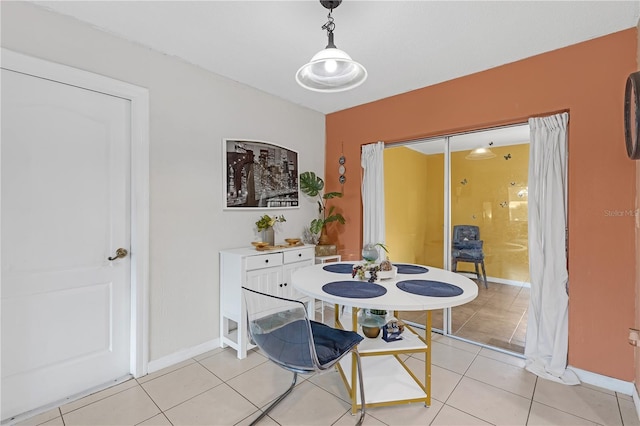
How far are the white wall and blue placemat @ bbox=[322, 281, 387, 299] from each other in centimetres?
135

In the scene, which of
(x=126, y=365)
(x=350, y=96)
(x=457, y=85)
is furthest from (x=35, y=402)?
(x=457, y=85)

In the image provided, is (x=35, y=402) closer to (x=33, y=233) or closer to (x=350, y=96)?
(x=33, y=233)

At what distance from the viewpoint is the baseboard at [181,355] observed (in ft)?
7.43

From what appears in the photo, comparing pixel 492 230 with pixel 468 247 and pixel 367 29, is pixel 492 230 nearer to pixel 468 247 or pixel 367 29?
pixel 468 247

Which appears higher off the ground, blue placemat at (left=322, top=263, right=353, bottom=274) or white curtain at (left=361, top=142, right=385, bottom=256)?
white curtain at (left=361, top=142, right=385, bottom=256)

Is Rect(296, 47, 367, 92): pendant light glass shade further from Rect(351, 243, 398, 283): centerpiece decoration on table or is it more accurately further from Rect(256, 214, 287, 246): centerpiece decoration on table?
Rect(256, 214, 287, 246): centerpiece decoration on table

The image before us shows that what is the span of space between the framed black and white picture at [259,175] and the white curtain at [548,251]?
7.67 ft

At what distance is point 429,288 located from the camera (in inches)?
70.2

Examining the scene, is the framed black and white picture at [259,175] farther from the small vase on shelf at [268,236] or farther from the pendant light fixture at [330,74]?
the pendant light fixture at [330,74]

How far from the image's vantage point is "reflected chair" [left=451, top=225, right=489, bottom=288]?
2.94 m

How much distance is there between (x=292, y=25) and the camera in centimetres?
196

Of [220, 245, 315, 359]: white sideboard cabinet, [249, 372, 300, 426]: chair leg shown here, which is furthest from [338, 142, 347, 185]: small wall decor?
[249, 372, 300, 426]: chair leg

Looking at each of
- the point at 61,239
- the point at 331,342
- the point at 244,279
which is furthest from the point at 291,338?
the point at 61,239

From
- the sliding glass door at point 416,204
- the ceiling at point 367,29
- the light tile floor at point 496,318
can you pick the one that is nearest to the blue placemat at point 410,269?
the sliding glass door at point 416,204
